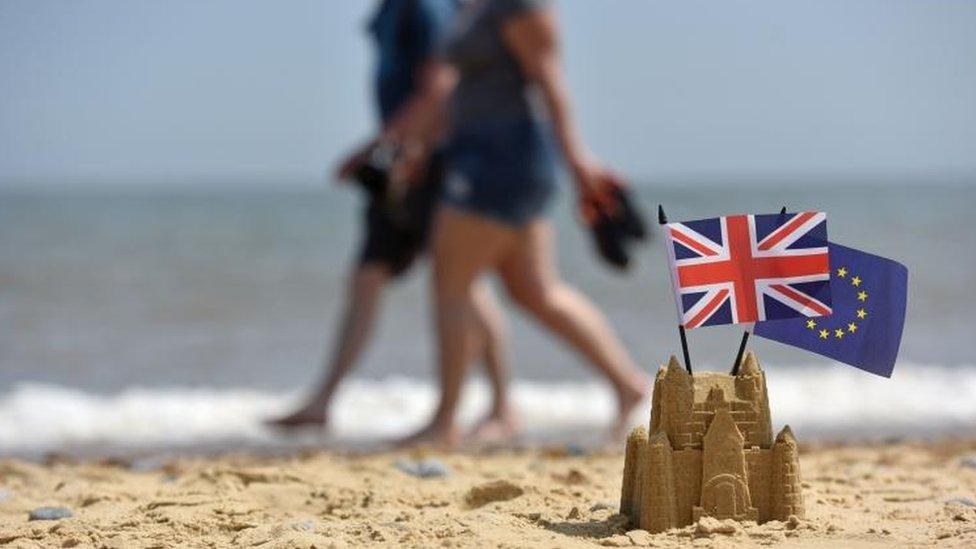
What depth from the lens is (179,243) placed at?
23.7 meters

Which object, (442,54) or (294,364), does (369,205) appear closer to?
(442,54)

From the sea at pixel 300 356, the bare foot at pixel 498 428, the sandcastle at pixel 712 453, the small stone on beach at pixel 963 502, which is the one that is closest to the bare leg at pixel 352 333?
the sea at pixel 300 356

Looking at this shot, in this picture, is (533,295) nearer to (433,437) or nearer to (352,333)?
(433,437)

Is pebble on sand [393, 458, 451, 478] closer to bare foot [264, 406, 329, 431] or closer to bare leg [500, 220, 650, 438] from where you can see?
bare leg [500, 220, 650, 438]

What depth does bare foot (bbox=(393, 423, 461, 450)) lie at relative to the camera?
6715 mm

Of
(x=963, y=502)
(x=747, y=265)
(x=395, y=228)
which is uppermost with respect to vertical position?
(x=395, y=228)

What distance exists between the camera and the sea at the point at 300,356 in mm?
7758

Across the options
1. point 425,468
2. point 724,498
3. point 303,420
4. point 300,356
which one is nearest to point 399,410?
point 303,420

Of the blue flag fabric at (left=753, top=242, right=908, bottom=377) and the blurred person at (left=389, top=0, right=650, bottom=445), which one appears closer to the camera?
the blue flag fabric at (left=753, top=242, right=908, bottom=377)

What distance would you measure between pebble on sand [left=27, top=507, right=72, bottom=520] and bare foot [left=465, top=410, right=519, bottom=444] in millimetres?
2816

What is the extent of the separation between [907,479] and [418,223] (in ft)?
9.32

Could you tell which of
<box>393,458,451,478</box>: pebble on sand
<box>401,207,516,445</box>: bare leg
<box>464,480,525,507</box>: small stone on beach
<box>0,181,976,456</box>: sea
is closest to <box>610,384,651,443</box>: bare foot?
<box>0,181,976,456</box>: sea

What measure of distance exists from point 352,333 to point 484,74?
4.76 feet

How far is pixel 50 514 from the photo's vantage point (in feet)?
14.6
